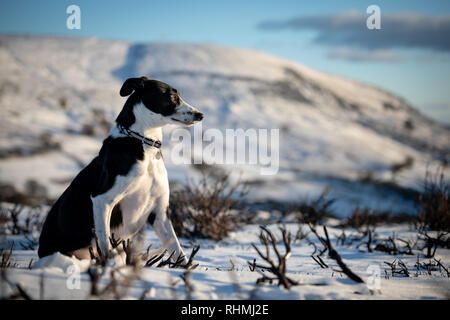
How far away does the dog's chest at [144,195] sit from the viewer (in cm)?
269

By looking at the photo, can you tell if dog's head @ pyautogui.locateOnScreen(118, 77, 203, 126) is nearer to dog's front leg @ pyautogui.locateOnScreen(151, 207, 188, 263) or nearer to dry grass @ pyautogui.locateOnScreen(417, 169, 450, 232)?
dog's front leg @ pyautogui.locateOnScreen(151, 207, 188, 263)

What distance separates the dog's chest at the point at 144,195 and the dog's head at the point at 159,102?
32cm

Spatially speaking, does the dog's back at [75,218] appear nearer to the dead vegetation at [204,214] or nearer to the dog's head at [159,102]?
the dog's head at [159,102]

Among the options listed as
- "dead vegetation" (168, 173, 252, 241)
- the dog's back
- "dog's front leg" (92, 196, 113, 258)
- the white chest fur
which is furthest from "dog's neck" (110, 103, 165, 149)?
"dead vegetation" (168, 173, 252, 241)

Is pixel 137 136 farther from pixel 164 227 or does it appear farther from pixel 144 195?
pixel 164 227

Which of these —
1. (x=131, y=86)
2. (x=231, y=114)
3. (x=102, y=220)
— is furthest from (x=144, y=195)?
Result: (x=231, y=114)

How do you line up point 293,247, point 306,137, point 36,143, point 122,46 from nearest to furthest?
point 293,247
point 36,143
point 306,137
point 122,46

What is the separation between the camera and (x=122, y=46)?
17.0 metres

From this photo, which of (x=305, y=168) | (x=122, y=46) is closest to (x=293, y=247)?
→ (x=305, y=168)

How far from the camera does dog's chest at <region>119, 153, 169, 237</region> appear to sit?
269 centimetres

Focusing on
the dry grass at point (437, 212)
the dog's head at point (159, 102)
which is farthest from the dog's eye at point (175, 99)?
the dry grass at point (437, 212)
